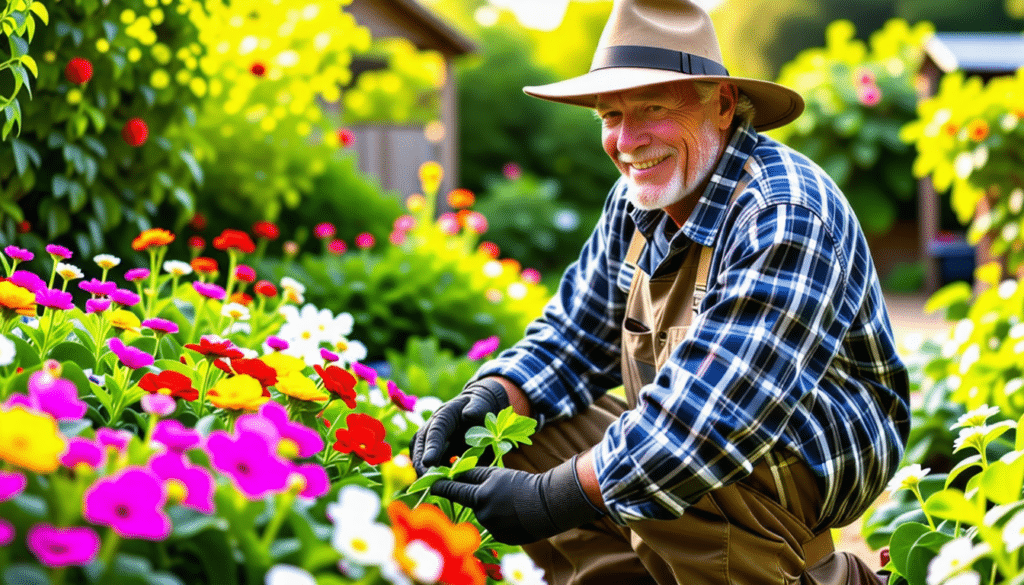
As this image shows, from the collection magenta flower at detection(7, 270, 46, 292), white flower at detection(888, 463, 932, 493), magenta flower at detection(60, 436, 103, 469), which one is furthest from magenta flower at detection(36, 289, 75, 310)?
white flower at detection(888, 463, 932, 493)

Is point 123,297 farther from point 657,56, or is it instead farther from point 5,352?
point 657,56

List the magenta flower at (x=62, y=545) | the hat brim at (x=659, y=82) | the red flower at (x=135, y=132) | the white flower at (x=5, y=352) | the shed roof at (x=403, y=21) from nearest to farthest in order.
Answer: the magenta flower at (x=62, y=545)
the white flower at (x=5, y=352)
the hat brim at (x=659, y=82)
the red flower at (x=135, y=132)
the shed roof at (x=403, y=21)

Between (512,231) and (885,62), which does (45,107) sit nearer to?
(512,231)

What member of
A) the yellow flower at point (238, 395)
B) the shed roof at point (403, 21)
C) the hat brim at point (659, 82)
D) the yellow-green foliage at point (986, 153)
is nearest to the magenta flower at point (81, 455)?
the yellow flower at point (238, 395)

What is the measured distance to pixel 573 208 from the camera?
35.7 ft

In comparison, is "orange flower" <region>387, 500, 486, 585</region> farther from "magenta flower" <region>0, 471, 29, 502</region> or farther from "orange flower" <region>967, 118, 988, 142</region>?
"orange flower" <region>967, 118, 988, 142</region>

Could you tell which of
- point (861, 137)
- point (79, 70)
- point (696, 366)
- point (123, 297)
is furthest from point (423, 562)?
point (861, 137)

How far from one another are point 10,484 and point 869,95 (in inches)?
362

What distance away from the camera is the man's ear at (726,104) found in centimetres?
198

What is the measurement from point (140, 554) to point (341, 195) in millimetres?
3531

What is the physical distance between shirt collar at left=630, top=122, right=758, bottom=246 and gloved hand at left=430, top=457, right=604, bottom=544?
20.4 inches

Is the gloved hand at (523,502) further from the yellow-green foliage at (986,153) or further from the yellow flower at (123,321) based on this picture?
the yellow-green foliage at (986,153)

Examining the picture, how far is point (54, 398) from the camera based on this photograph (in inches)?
42.2

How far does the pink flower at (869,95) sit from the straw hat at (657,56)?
23.8 ft
